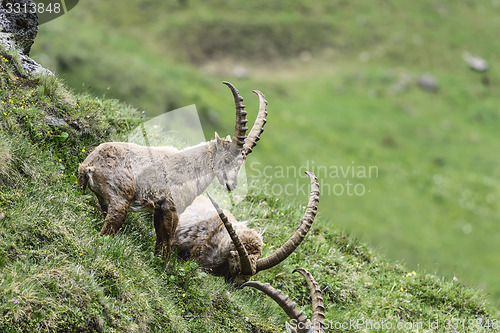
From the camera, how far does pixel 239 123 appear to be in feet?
24.6

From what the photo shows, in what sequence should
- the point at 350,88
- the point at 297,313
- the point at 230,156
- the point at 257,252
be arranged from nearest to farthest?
the point at 297,313 → the point at 230,156 → the point at 257,252 → the point at 350,88

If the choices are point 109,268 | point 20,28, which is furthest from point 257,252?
point 20,28

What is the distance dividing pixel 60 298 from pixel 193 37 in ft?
121

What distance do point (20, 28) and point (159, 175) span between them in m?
4.45

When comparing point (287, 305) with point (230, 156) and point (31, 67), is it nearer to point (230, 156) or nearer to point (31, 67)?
point (230, 156)

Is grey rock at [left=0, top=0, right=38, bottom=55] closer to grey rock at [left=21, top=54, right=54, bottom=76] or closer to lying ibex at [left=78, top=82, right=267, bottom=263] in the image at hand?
grey rock at [left=21, top=54, right=54, bottom=76]

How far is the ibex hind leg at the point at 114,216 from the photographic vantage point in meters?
6.47

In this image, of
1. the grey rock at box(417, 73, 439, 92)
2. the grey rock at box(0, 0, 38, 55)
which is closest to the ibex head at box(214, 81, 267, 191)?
the grey rock at box(0, 0, 38, 55)

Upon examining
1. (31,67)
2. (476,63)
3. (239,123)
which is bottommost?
(476,63)

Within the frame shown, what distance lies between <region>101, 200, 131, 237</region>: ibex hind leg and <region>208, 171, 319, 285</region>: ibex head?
1.73 meters

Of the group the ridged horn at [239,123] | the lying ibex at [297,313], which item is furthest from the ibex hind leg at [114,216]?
the lying ibex at [297,313]

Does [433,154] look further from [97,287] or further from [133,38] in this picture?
[97,287]

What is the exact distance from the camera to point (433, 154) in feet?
105

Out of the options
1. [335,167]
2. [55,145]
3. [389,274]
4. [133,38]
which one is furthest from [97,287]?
[133,38]
